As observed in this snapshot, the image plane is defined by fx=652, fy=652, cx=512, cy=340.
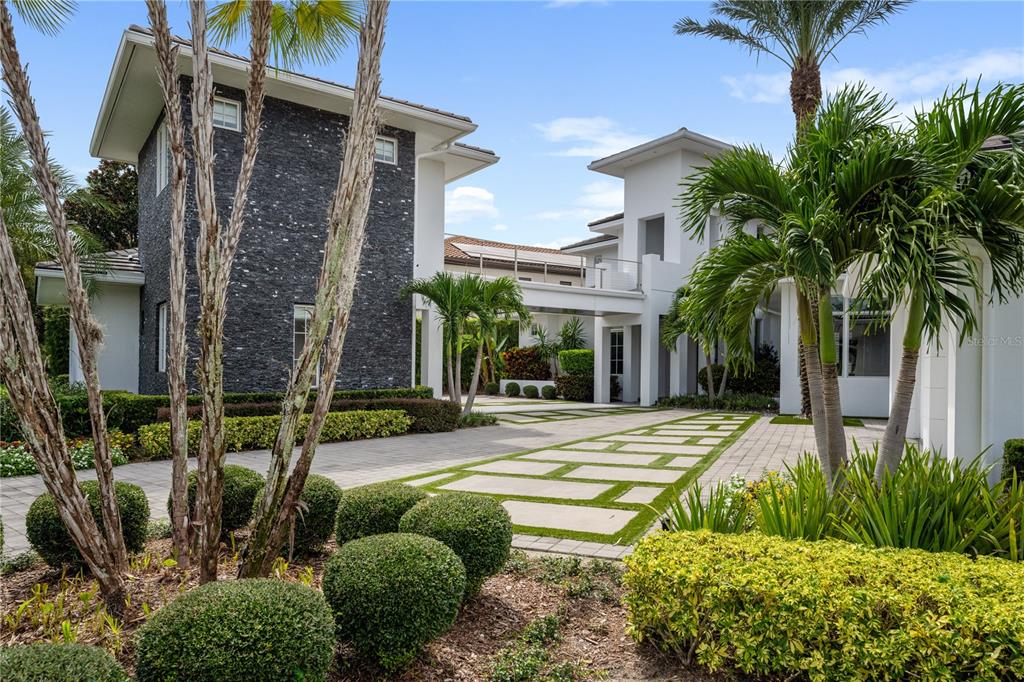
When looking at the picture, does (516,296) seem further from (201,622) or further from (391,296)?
(201,622)

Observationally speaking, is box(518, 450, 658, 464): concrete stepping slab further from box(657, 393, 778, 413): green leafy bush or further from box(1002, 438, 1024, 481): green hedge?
box(657, 393, 778, 413): green leafy bush

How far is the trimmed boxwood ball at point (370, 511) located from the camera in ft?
14.9

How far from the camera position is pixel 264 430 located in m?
11.8

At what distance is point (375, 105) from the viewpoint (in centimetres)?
350

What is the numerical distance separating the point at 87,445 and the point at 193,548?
289 inches

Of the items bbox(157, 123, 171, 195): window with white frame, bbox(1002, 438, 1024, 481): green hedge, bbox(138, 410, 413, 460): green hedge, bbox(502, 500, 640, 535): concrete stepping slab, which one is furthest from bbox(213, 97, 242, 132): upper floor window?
bbox(1002, 438, 1024, 481): green hedge

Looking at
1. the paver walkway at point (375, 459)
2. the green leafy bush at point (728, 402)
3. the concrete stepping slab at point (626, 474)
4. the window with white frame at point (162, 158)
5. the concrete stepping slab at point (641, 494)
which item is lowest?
the paver walkway at point (375, 459)

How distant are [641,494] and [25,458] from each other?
8890mm

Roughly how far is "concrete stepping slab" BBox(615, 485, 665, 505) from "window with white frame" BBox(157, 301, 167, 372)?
10408mm

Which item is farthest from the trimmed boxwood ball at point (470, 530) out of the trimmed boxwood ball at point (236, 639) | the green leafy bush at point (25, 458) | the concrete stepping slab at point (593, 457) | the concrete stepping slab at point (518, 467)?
the green leafy bush at point (25, 458)

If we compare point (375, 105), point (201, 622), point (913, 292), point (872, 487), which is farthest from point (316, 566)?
point (913, 292)

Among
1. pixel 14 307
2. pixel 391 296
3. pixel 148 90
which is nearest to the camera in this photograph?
pixel 14 307

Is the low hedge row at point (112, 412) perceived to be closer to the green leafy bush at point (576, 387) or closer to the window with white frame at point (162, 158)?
the window with white frame at point (162, 158)

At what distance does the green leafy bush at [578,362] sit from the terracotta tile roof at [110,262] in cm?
1479
